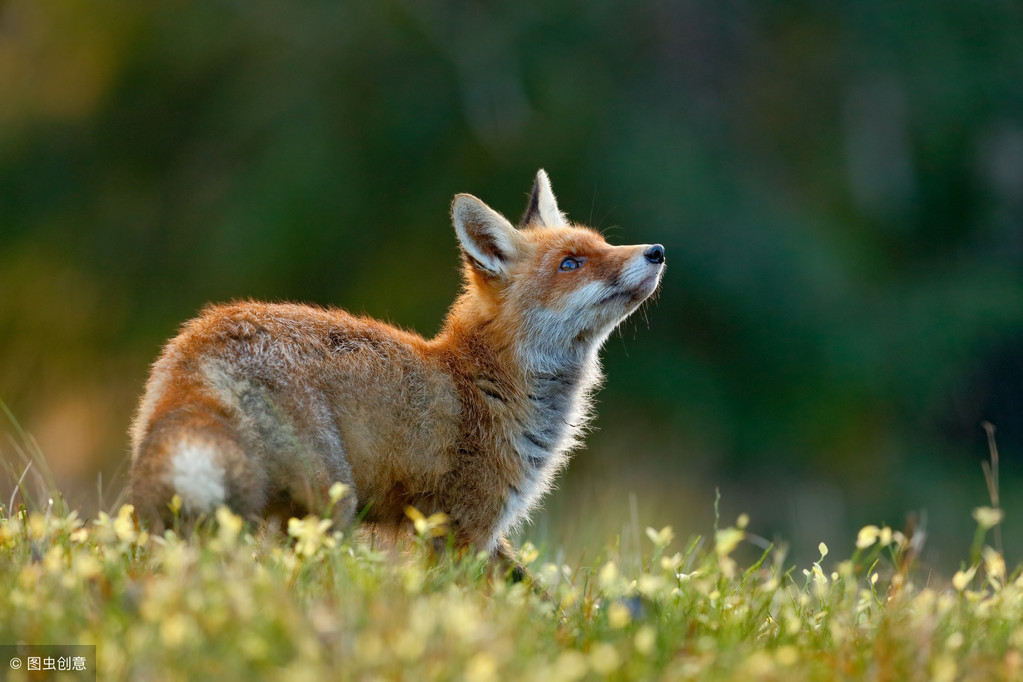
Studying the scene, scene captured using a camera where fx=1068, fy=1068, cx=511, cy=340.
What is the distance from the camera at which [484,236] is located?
6266 mm

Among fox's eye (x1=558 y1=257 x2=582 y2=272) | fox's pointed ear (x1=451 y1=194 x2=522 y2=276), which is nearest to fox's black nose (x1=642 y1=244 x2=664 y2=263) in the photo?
fox's eye (x1=558 y1=257 x2=582 y2=272)

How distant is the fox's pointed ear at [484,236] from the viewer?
608cm

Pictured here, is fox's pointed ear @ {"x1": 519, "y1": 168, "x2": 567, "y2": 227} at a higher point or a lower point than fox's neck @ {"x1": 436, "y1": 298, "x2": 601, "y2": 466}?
higher

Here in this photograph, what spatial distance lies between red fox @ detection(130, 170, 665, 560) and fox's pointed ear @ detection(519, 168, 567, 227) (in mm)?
42

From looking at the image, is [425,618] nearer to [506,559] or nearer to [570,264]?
[506,559]

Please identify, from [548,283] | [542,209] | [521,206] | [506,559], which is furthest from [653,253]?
[521,206]

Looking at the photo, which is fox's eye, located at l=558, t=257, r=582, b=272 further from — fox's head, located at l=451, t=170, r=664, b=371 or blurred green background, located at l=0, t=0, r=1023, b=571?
blurred green background, located at l=0, t=0, r=1023, b=571

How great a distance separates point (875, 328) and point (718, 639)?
10441mm

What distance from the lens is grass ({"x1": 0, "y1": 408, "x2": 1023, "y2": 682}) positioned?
2.75m

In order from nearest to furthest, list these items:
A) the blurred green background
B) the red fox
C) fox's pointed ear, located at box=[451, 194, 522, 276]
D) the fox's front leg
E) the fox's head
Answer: the red fox
the fox's front leg
the fox's head
fox's pointed ear, located at box=[451, 194, 522, 276]
the blurred green background

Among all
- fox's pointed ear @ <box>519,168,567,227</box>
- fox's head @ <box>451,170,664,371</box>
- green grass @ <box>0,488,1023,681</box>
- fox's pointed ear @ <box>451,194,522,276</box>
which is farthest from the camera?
fox's pointed ear @ <box>519,168,567,227</box>

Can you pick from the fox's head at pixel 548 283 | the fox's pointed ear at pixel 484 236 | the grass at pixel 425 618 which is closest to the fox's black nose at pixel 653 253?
the fox's head at pixel 548 283

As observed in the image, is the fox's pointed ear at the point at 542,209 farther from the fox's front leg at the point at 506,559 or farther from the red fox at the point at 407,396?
the fox's front leg at the point at 506,559

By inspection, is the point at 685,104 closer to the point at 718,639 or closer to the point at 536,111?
the point at 536,111
